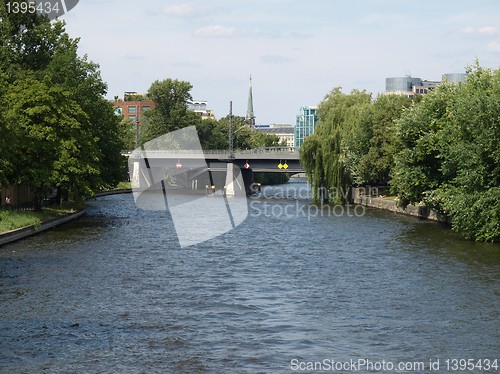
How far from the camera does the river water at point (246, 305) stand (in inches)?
698

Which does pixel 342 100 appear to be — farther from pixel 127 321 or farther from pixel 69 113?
pixel 127 321

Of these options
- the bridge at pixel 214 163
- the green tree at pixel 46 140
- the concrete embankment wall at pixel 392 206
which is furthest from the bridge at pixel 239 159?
the green tree at pixel 46 140

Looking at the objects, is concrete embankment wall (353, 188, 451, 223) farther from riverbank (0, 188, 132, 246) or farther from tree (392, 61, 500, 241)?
riverbank (0, 188, 132, 246)

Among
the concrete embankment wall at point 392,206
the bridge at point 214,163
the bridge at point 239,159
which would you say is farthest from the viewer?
the bridge at point 214,163

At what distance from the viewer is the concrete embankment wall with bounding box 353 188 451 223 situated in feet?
183

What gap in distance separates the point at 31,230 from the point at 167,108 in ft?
286

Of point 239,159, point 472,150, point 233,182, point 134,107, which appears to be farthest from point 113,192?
point 134,107

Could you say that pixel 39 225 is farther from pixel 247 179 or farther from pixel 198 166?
pixel 198 166

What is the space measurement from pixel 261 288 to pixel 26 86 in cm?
3105

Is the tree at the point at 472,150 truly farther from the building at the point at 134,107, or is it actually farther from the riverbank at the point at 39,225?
the building at the point at 134,107

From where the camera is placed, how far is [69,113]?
50.0m

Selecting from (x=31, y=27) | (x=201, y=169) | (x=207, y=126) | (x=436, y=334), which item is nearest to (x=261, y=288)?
(x=436, y=334)

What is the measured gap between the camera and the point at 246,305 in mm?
23797

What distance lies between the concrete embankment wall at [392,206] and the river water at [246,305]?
13430mm
